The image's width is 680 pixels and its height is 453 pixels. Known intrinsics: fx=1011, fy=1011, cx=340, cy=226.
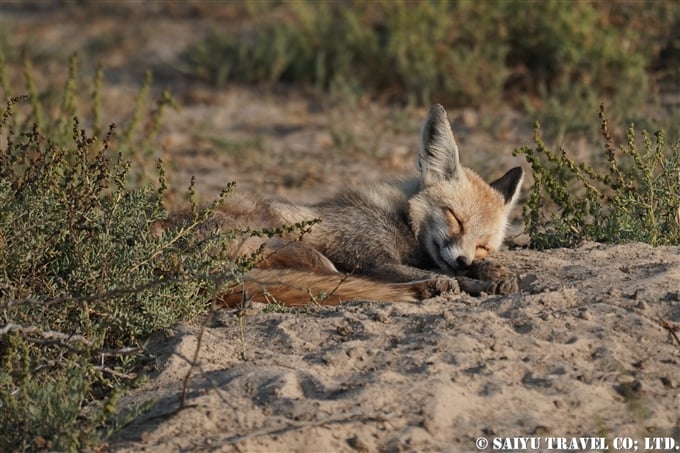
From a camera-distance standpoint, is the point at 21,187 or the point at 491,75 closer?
the point at 21,187

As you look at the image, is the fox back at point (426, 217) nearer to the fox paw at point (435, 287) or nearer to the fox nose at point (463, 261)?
the fox nose at point (463, 261)

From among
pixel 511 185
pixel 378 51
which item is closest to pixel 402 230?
pixel 511 185

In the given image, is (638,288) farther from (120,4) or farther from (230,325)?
(120,4)

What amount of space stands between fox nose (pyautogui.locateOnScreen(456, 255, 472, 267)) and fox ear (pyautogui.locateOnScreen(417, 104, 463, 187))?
25.5 inches

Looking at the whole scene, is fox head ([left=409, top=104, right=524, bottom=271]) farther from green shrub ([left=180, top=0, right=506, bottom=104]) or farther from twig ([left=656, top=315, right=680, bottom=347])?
green shrub ([left=180, top=0, right=506, bottom=104])

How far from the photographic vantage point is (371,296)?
15.8ft

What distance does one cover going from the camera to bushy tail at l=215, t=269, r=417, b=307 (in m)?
4.73

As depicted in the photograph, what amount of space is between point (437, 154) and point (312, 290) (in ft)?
5.48

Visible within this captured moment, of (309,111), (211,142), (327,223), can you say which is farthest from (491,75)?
(327,223)

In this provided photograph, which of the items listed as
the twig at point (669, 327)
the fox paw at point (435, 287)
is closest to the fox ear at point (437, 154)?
the fox paw at point (435, 287)

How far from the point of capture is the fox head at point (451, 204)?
5.86 meters

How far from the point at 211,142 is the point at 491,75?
2.58 meters

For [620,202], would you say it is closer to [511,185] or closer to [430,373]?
[511,185]

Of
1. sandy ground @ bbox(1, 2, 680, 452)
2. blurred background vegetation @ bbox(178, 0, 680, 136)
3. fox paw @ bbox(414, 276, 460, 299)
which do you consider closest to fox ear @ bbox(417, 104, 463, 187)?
sandy ground @ bbox(1, 2, 680, 452)
